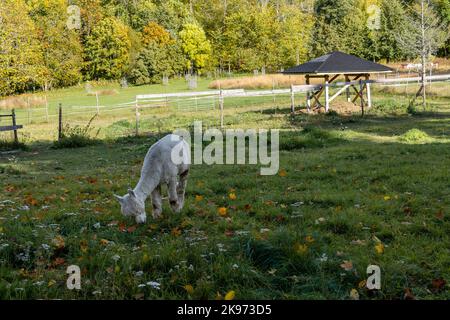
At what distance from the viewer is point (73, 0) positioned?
74.9 m

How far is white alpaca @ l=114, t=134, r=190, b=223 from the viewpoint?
6.48m

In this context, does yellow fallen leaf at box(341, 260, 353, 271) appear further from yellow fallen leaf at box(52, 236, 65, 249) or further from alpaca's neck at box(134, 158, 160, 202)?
yellow fallen leaf at box(52, 236, 65, 249)

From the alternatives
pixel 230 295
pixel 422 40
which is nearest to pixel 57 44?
pixel 422 40

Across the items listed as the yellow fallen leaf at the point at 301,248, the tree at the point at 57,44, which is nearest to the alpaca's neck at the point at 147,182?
the yellow fallen leaf at the point at 301,248

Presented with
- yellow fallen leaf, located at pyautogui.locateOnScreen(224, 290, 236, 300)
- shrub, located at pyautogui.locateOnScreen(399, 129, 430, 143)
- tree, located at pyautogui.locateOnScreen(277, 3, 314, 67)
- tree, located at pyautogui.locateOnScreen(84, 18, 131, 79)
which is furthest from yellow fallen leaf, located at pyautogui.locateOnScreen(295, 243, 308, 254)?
tree, located at pyautogui.locateOnScreen(84, 18, 131, 79)

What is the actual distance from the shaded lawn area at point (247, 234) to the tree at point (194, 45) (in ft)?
203

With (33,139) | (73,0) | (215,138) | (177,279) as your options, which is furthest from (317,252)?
(73,0)

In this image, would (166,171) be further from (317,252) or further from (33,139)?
(33,139)

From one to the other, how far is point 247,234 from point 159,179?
178cm

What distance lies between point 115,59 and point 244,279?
66.7 meters

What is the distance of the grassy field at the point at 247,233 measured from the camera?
4461 mm

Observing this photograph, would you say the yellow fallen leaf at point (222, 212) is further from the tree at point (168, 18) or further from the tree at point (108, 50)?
the tree at point (168, 18)

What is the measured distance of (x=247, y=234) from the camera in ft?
19.3

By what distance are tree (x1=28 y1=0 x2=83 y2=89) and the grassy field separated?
5642 centimetres
